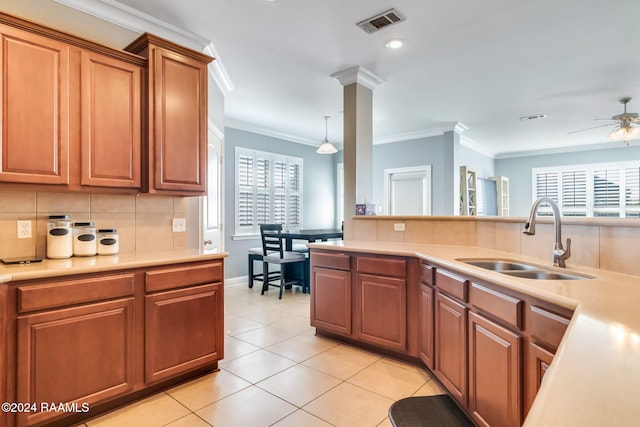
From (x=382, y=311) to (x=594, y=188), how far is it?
7.19 metres

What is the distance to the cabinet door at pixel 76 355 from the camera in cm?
176

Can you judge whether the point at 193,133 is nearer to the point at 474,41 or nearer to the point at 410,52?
the point at 410,52

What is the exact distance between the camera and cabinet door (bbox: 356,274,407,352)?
2.74 m

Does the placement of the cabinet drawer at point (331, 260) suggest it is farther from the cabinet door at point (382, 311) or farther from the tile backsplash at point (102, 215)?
the tile backsplash at point (102, 215)

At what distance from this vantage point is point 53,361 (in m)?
1.83

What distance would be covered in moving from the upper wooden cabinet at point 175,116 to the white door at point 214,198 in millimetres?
952

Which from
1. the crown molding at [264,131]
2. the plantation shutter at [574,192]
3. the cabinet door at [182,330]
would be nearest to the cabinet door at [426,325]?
the cabinet door at [182,330]

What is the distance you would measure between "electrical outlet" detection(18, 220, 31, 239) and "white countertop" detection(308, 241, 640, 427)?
9.20 ft

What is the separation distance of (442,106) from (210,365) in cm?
446

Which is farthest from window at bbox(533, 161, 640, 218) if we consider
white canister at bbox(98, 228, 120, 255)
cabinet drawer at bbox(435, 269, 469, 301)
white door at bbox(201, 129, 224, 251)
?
white canister at bbox(98, 228, 120, 255)

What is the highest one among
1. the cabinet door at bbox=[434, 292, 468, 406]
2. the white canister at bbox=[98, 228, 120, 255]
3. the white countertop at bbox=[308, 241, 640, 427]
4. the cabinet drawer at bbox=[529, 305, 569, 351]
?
the white canister at bbox=[98, 228, 120, 255]

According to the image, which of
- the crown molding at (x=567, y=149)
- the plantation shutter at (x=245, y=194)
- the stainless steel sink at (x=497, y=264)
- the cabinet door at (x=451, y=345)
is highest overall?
the crown molding at (x=567, y=149)

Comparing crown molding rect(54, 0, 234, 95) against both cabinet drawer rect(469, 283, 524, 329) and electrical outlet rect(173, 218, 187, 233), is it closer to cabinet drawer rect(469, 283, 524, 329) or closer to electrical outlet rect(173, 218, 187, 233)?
electrical outlet rect(173, 218, 187, 233)

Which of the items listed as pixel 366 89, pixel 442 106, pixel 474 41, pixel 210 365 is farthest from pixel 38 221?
pixel 442 106
